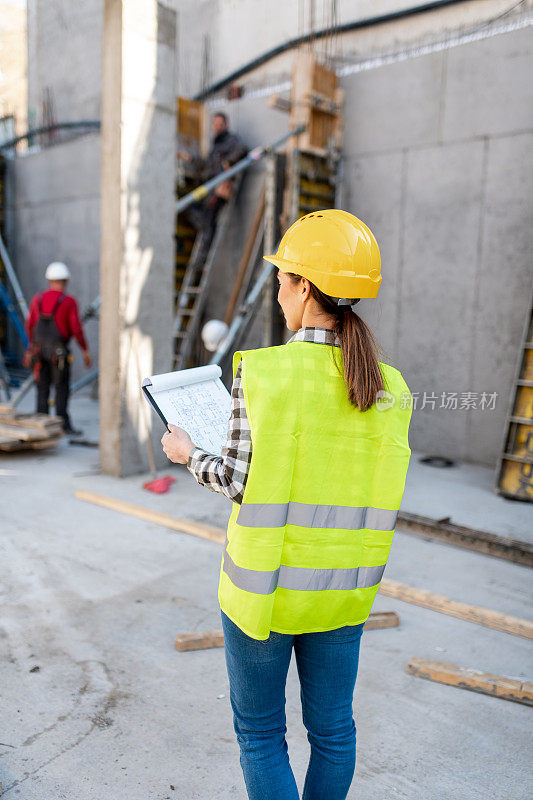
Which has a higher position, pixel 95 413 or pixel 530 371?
pixel 530 371

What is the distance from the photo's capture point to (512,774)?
2627mm

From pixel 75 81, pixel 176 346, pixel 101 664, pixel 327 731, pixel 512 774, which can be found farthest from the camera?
pixel 75 81

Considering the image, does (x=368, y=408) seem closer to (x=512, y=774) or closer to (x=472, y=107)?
(x=512, y=774)

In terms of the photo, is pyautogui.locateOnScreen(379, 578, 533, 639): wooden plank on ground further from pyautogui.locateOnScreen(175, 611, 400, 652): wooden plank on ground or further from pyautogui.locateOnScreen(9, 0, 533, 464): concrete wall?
pyautogui.locateOnScreen(9, 0, 533, 464): concrete wall

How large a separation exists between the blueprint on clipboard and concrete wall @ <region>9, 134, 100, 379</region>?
1006cm

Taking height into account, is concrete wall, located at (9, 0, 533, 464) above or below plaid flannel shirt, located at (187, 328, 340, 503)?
above

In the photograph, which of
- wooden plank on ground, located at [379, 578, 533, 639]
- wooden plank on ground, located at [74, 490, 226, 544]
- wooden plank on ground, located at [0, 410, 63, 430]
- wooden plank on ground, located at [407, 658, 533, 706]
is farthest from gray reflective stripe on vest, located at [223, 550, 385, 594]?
wooden plank on ground, located at [0, 410, 63, 430]

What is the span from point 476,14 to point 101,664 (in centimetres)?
811

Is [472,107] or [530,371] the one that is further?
[472,107]

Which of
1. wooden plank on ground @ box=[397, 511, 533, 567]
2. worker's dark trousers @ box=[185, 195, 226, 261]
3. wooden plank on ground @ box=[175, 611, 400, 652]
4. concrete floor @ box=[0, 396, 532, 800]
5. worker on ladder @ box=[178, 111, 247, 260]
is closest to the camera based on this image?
concrete floor @ box=[0, 396, 532, 800]

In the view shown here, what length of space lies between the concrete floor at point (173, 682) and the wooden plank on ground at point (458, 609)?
0.06 meters

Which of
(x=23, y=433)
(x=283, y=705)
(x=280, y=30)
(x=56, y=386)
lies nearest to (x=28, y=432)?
(x=23, y=433)

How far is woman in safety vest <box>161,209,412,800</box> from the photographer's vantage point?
1642 millimetres

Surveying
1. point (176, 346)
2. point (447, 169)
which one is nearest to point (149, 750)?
point (447, 169)
